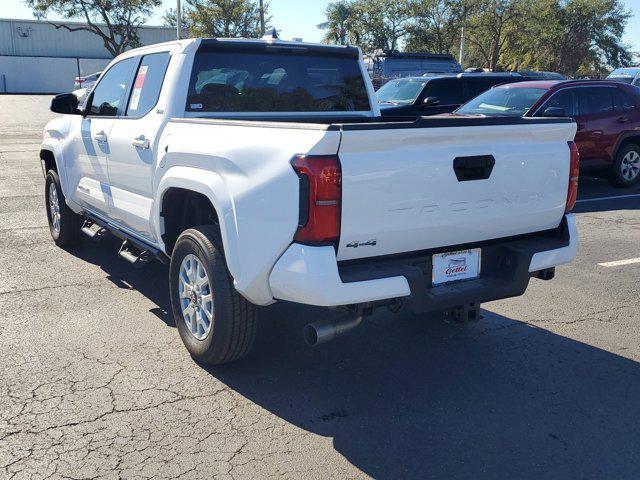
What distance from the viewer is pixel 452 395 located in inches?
152

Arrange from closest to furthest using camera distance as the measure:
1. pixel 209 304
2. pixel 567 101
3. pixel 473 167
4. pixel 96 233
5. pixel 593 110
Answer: pixel 473 167, pixel 209 304, pixel 96 233, pixel 567 101, pixel 593 110

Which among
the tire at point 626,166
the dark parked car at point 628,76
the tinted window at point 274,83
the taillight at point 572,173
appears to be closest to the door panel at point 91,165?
the tinted window at point 274,83

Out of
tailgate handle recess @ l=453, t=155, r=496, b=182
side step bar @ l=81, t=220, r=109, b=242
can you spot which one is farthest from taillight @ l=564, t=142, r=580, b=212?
side step bar @ l=81, t=220, r=109, b=242

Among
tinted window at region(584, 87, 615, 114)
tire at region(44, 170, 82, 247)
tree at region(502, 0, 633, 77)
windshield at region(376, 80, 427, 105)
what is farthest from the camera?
tree at region(502, 0, 633, 77)

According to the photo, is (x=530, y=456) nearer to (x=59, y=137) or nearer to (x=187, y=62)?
(x=187, y=62)

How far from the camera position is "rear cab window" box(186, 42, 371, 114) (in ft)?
15.5

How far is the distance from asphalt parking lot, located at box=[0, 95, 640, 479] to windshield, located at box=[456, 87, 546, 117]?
5134 millimetres

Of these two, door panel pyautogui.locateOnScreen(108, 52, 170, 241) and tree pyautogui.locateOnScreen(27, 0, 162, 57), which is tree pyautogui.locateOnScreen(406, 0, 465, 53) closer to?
tree pyautogui.locateOnScreen(27, 0, 162, 57)

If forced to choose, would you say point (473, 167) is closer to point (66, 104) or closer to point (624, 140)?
point (66, 104)

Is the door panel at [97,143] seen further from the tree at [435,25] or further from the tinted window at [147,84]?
the tree at [435,25]

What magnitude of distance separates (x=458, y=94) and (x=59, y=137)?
9.38m

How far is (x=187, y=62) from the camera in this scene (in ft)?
15.1

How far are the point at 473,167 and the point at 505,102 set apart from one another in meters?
7.53

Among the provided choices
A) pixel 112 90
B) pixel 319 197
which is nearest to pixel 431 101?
pixel 112 90
